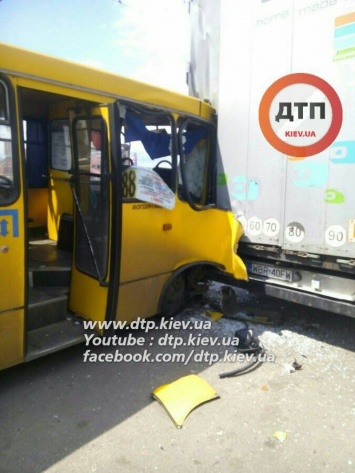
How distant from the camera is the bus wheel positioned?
15.0ft

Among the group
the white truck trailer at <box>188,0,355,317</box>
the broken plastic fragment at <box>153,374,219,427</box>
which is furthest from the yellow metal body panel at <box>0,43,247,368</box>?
the broken plastic fragment at <box>153,374,219,427</box>

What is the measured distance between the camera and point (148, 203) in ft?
13.1

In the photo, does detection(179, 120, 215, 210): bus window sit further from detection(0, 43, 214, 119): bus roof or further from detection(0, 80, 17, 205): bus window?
detection(0, 80, 17, 205): bus window

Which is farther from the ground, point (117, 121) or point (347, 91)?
point (347, 91)

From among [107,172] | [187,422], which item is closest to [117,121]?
[107,172]

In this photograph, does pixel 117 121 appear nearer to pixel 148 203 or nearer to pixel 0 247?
pixel 148 203

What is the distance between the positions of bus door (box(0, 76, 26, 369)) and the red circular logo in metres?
2.63

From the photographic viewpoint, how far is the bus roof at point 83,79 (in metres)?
2.86

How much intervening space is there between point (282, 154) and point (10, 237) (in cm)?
285

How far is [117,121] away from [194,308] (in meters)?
2.69

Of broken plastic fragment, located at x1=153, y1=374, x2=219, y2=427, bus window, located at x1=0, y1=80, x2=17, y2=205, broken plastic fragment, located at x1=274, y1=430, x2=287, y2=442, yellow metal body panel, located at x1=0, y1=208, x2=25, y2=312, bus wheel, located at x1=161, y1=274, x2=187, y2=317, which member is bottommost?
broken plastic fragment, located at x1=274, y1=430, x2=287, y2=442

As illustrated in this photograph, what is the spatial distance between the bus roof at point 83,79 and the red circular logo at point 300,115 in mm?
900

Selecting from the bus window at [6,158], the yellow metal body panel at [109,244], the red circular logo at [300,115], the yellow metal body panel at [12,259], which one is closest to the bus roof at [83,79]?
the yellow metal body panel at [109,244]

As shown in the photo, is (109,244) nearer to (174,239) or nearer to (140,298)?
(140,298)
